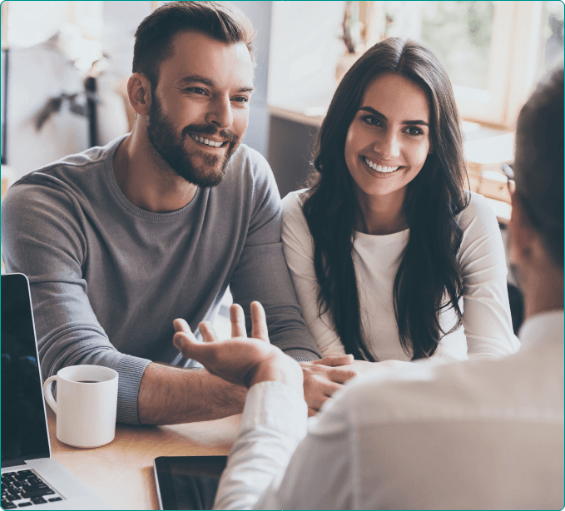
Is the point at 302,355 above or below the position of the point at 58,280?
below

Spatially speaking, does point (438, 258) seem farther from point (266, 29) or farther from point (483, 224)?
point (266, 29)

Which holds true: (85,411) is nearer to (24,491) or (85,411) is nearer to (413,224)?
(24,491)

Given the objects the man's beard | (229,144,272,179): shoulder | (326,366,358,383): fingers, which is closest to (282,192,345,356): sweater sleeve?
(229,144,272,179): shoulder

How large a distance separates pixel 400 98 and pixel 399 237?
334 mm

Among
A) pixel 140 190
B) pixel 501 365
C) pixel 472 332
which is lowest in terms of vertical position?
pixel 472 332

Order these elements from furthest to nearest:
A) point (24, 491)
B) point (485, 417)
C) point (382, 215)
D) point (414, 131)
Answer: point (382, 215)
point (414, 131)
point (24, 491)
point (485, 417)

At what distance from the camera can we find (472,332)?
4.90 ft

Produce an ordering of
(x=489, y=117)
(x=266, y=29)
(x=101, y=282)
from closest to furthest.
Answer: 1. (x=101, y=282)
2. (x=489, y=117)
3. (x=266, y=29)

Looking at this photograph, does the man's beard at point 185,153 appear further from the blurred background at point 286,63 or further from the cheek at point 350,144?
the blurred background at point 286,63

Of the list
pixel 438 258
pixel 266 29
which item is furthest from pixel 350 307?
pixel 266 29

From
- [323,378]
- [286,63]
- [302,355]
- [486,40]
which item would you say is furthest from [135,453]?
[286,63]

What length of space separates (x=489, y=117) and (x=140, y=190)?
2.19 meters

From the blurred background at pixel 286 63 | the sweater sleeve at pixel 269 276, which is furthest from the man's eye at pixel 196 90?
the blurred background at pixel 286 63

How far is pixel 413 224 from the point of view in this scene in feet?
5.34
